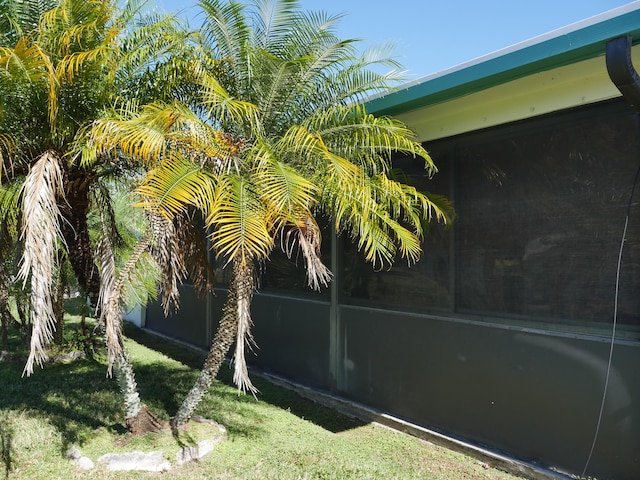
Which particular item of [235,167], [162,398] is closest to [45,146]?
[235,167]

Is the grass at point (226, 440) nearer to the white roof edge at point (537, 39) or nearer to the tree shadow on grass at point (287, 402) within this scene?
the tree shadow on grass at point (287, 402)

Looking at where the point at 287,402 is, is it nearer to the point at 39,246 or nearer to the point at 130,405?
the point at 130,405

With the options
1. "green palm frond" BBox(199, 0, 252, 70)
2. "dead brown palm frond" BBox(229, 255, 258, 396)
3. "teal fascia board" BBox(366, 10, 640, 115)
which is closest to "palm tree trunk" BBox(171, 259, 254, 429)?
"dead brown palm frond" BBox(229, 255, 258, 396)

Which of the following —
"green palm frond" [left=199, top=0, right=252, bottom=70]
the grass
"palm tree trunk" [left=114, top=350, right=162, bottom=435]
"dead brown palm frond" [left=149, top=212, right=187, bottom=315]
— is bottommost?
the grass

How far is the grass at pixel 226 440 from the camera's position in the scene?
4.24 metres

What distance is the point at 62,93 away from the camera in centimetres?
450

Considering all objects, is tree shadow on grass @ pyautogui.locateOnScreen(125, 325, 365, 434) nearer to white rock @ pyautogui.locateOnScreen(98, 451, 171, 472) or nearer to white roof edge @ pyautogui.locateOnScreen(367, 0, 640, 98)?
white rock @ pyautogui.locateOnScreen(98, 451, 171, 472)

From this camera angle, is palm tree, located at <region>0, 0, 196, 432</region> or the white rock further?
the white rock

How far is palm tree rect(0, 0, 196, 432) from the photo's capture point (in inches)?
155

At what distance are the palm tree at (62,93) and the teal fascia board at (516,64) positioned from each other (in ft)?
7.17

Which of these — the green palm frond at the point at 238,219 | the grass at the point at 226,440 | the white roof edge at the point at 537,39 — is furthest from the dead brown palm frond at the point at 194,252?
the white roof edge at the point at 537,39

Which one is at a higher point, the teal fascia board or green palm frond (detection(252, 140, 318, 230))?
the teal fascia board

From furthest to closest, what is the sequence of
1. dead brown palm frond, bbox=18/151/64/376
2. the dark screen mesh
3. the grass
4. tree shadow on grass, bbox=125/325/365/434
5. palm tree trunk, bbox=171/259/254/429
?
1. tree shadow on grass, bbox=125/325/365/434
2. palm tree trunk, bbox=171/259/254/429
3. the grass
4. the dark screen mesh
5. dead brown palm frond, bbox=18/151/64/376

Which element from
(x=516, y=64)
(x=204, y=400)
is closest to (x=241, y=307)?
(x=204, y=400)
